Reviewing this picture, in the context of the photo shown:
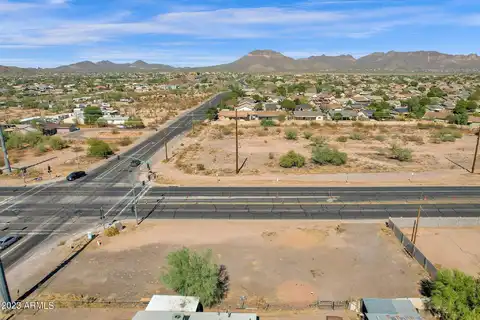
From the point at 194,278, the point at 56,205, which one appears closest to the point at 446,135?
the point at 194,278

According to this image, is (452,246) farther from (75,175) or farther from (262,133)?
(262,133)

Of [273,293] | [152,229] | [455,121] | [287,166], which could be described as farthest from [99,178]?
[455,121]

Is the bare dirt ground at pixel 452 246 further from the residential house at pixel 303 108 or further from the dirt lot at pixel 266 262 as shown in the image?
the residential house at pixel 303 108

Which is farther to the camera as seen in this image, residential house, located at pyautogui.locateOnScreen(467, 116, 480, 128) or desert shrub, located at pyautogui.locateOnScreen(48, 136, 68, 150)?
residential house, located at pyautogui.locateOnScreen(467, 116, 480, 128)

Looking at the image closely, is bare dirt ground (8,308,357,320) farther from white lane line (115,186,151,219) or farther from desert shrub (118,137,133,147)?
desert shrub (118,137,133,147)

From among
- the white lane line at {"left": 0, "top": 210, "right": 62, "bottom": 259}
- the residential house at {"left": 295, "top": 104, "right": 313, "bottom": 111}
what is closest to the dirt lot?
the white lane line at {"left": 0, "top": 210, "right": 62, "bottom": 259}
